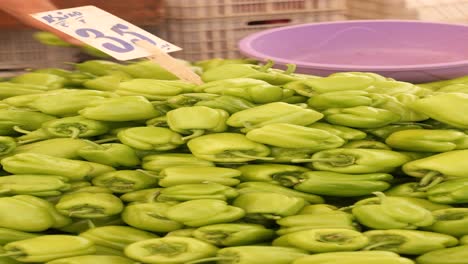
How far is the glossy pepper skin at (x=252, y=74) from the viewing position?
1.09 meters

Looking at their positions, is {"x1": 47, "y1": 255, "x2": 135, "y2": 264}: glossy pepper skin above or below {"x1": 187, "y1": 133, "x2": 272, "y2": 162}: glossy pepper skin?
below

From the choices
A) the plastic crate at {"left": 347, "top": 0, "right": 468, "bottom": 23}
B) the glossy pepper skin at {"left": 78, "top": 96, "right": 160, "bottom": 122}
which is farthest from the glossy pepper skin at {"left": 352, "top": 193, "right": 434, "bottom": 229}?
the plastic crate at {"left": 347, "top": 0, "right": 468, "bottom": 23}

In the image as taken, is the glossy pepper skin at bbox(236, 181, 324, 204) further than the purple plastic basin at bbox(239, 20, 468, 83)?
No

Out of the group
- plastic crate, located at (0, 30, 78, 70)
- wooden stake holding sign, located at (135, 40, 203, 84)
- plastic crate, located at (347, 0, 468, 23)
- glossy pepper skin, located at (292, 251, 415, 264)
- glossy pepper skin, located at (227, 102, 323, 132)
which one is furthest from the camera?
plastic crate, located at (347, 0, 468, 23)

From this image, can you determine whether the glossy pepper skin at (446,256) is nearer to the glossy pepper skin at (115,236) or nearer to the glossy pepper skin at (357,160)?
the glossy pepper skin at (357,160)

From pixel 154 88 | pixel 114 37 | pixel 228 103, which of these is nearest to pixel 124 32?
pixel 114 37

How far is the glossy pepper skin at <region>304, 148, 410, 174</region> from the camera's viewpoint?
912mm

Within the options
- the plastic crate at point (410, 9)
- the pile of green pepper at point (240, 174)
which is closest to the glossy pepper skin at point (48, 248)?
the pile of green pepper at point (240, 174)

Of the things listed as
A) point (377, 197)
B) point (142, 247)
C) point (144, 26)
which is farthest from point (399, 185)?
point (144, 26)

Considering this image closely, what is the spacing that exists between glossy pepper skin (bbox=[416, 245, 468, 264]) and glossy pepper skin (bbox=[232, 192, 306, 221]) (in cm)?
15

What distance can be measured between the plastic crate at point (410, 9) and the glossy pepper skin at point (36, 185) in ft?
4.98

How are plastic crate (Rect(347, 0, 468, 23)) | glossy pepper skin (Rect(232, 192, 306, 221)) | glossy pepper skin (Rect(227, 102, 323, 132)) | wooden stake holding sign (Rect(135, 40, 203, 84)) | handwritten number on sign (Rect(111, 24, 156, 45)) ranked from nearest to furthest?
glossy pepper skin (Rect(232, 192, 306, 221)), glossy pepper skin (Rect(227, 102, 323, 132)), wooden stake holding sign (Rect(135, 40, 203, 84)), handwritten number on sign (Rect(111, 24, 156, 45)), plastic crate (Rect(347, 0, 468, 23))

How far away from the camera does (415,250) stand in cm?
80

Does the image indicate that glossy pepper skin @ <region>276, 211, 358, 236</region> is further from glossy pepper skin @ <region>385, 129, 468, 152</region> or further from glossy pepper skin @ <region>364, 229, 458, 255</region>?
glossy pepper skin @ <region>385, 129, 468, 152</region>
